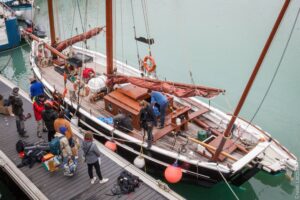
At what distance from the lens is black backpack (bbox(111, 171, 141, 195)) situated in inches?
323

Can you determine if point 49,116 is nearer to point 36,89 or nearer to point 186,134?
point 36,89

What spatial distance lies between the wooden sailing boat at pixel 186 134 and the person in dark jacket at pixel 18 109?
7.11 feet

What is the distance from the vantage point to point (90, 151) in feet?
25.0

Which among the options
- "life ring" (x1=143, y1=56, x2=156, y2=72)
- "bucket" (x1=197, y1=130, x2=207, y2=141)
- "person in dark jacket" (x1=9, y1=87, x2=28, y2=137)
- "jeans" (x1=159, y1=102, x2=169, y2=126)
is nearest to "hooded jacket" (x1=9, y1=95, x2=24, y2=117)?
"person in dark jacket" (x1=9, y1=87, x2=28, y2=137)

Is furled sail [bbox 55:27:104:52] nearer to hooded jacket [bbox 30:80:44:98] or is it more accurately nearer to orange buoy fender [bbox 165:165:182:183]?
hooded jacket [bbox 30:80:44:98]

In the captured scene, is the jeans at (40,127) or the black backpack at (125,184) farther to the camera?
the jeans at (40,127)

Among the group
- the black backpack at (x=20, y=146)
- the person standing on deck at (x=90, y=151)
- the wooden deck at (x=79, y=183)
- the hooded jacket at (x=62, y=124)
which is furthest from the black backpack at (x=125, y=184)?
the black backpack at (x=20, y=146)

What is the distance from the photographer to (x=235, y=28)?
82.2 feet

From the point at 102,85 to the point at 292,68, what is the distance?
487 inches

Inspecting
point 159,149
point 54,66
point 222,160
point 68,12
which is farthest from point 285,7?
point 68,12

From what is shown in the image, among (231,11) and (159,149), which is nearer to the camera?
(159,149)

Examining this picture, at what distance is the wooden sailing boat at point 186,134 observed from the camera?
931cm

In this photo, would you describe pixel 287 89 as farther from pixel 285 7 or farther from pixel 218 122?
pixel 285 7

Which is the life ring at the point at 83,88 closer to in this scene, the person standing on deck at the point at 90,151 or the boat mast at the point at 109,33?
the boat mast at the point at 109,33
